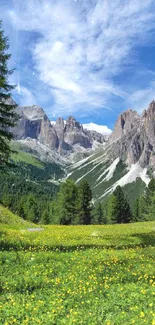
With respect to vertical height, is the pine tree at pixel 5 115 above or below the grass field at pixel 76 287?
above

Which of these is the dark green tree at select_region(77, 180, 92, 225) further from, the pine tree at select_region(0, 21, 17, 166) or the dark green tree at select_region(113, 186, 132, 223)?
the pine tree at select_region(0, 21, 17, 166)

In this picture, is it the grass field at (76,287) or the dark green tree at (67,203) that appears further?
the dark green tree at (67,203)

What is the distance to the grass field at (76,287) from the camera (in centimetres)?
880

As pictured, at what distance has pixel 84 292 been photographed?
1076 centimetres

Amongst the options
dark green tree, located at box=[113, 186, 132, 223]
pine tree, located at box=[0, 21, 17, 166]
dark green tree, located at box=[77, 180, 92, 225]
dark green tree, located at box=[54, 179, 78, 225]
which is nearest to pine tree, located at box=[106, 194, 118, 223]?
dark green tree, located at box=[113, 186, 132, 223]

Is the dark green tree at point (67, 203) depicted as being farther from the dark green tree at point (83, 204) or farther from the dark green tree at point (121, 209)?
the dark green tree at point (121, 209)

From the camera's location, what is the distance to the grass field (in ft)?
28.9

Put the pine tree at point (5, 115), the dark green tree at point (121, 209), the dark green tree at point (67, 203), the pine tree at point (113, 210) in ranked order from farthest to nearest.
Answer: the dark green tree at point (121, 209), the pine tree at point (113, 210), the dark green tree at point (67, 203), the pine tree at point (5, 115)

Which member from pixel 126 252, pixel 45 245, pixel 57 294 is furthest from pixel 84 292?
pixel 45 245

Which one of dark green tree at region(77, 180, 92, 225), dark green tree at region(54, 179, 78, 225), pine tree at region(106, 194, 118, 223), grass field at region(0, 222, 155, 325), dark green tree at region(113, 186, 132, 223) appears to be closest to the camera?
grass field at region(0, 222, 155, 325)

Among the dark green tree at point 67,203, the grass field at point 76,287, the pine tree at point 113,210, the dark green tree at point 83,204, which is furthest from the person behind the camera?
the pine tree at point 113,210

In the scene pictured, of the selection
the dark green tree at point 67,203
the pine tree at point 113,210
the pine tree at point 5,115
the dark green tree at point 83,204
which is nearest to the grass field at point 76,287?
the pine tree at point 5,115

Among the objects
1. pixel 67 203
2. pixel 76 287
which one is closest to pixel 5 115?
pixel 76 287

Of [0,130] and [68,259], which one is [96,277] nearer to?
[68,259]
